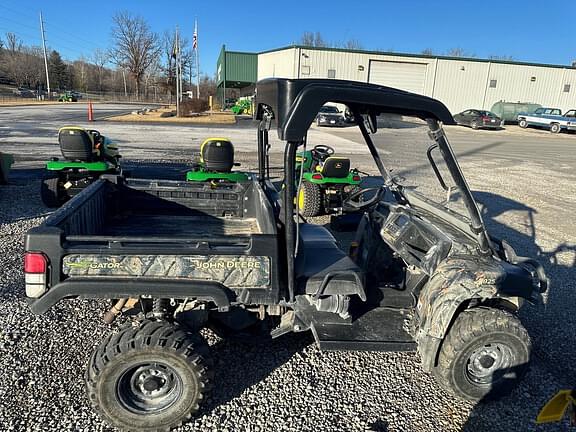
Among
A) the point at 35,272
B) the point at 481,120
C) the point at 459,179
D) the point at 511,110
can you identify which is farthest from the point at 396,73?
the point at 35,272

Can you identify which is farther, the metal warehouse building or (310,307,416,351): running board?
the metal warehouse building

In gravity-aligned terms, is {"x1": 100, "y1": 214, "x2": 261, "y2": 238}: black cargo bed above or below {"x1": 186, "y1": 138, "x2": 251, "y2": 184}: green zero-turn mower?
below

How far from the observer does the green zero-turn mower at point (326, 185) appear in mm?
6918

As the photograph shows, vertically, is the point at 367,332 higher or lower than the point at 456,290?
lower

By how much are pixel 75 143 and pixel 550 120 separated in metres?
33.6

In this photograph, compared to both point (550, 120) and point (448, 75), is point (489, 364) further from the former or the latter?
point (448, 75)

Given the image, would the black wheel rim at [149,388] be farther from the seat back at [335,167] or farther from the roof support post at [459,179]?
the seat back at [335,167]

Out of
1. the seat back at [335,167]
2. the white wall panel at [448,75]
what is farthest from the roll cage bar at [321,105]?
the white wall panel at [448,75]

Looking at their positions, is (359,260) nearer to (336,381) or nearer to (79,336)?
(336,381)

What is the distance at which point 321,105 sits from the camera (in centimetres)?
227

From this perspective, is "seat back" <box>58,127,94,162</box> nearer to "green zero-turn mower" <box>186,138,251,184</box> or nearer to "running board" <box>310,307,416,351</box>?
"green zero-turn mower" <box>186,138,251,184</box>

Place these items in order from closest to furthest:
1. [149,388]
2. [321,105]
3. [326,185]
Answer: [321,105] < [149,388] < [326,185]

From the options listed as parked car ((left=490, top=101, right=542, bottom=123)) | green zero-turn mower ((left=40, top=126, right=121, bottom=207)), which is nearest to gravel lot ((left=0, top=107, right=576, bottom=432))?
green zero-turn mower ((left=40, top=126, right=121, bottom=207))

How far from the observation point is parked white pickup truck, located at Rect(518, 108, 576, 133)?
29.9 m
